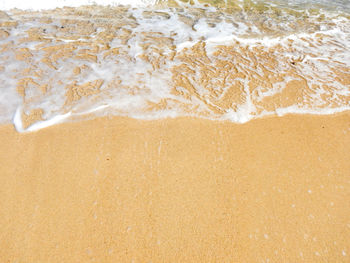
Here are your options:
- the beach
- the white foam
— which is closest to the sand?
the beach

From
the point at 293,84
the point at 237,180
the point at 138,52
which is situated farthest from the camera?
the point at 138,52

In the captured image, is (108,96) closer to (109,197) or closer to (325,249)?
(109,197)

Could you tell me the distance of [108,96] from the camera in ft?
9.29

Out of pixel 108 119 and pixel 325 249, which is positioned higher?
pixel 108 119

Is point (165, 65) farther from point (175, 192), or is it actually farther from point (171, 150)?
point (175, 192)

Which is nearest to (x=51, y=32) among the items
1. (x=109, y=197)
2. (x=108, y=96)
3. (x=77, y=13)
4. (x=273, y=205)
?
(x=77, y=13)

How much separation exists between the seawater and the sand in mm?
304

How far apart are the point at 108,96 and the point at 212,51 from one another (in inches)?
79.2

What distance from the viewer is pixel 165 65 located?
11.4 ft

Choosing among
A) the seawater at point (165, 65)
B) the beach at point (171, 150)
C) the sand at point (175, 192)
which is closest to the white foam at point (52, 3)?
the seawater at point (165, 65)

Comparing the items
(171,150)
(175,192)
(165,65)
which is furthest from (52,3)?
(175,192)

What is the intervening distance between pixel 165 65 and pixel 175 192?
7.01ft

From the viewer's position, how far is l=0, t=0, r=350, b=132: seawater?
8.94 ft

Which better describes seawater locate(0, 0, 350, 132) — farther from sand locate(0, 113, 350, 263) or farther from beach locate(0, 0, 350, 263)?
sand locate(0, 113, 350, 263)
